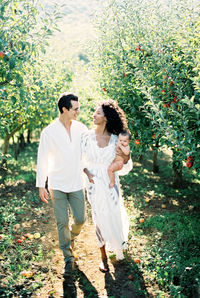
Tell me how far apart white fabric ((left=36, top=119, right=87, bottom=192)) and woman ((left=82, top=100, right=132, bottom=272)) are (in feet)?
0.81

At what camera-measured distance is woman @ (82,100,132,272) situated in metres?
4.21

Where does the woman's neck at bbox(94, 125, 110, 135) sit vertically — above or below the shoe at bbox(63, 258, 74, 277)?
above

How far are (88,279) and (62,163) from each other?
1767 millimetres

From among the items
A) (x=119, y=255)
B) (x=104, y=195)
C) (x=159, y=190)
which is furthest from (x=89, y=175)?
(x=159, y=190)

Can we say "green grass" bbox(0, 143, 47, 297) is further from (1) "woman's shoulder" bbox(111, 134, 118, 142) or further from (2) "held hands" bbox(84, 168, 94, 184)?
(1) "woman's shoulder" bbox(111, 134, 118, 142)

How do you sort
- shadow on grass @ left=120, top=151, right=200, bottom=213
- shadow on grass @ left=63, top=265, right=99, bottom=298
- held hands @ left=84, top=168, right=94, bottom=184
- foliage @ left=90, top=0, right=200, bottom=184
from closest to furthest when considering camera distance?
shadow on grass @ left=63, top=265, right=99, bottom=298, held hands @ left=84, top=168, right=94, bottom=184, foliage @ left=90, top=0, right=200, bottom=184, shadow on grass @ left=120, top=151, right=200, bottom=213

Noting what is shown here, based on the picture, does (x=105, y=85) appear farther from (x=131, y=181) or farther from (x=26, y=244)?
(x=26, y=244)

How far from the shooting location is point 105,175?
4348 millimetres

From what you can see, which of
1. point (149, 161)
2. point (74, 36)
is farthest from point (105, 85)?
point (74, 36)

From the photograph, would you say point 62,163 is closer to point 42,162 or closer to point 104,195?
point 42,162

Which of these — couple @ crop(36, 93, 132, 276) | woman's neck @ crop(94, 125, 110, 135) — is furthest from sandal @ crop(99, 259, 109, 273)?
woman's neck @ crop(94, 125, 110, 135)

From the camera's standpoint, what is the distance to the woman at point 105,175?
166 inches

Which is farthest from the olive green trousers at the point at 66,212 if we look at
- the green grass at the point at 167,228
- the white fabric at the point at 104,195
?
the green grass at the point at 167,228

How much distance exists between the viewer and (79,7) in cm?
9012
